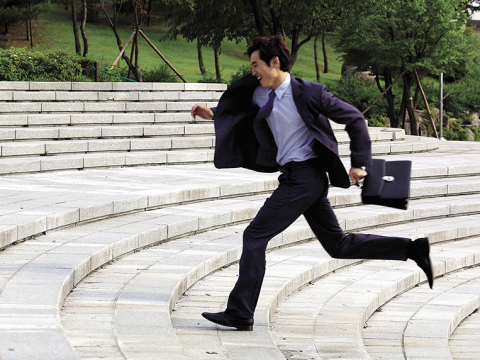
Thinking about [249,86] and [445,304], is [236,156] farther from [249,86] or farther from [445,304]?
[445,304]

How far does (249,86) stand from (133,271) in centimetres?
185

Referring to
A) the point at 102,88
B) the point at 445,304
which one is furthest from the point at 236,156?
the point at 102,88

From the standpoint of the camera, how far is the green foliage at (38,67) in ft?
47.7

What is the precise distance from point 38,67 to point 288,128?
1231 cm

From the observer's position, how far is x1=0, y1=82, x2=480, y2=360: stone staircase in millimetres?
3693

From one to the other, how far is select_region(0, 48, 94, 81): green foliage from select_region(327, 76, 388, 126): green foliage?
22.3 m

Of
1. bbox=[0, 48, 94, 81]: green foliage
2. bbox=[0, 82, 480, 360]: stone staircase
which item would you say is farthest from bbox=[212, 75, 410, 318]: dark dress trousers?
bbox=[0, 48, 94, 81]: green foliage

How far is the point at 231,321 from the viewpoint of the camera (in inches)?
155

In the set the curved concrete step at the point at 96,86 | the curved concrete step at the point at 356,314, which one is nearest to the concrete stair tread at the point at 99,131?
the curved concrete step at the point at 96,86

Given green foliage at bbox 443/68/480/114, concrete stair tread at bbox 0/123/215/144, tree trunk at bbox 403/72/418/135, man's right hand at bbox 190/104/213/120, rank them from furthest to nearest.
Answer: green foliage at bbox 443/68/480/114, tree trunk at bbox 403/72/418/135, concrete stair tread at bbox 0/123/215/144, man's right hand at bbox 190/104/213/120

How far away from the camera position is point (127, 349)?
3205 mm

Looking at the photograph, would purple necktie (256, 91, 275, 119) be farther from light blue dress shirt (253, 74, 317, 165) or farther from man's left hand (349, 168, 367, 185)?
man's left hand (349, 168, 367, 185)

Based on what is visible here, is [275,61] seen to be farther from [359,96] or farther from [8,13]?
[8,13]

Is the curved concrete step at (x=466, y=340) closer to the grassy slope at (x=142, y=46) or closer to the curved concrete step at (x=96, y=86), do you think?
the curved concrete step at (x=96, y=86)
